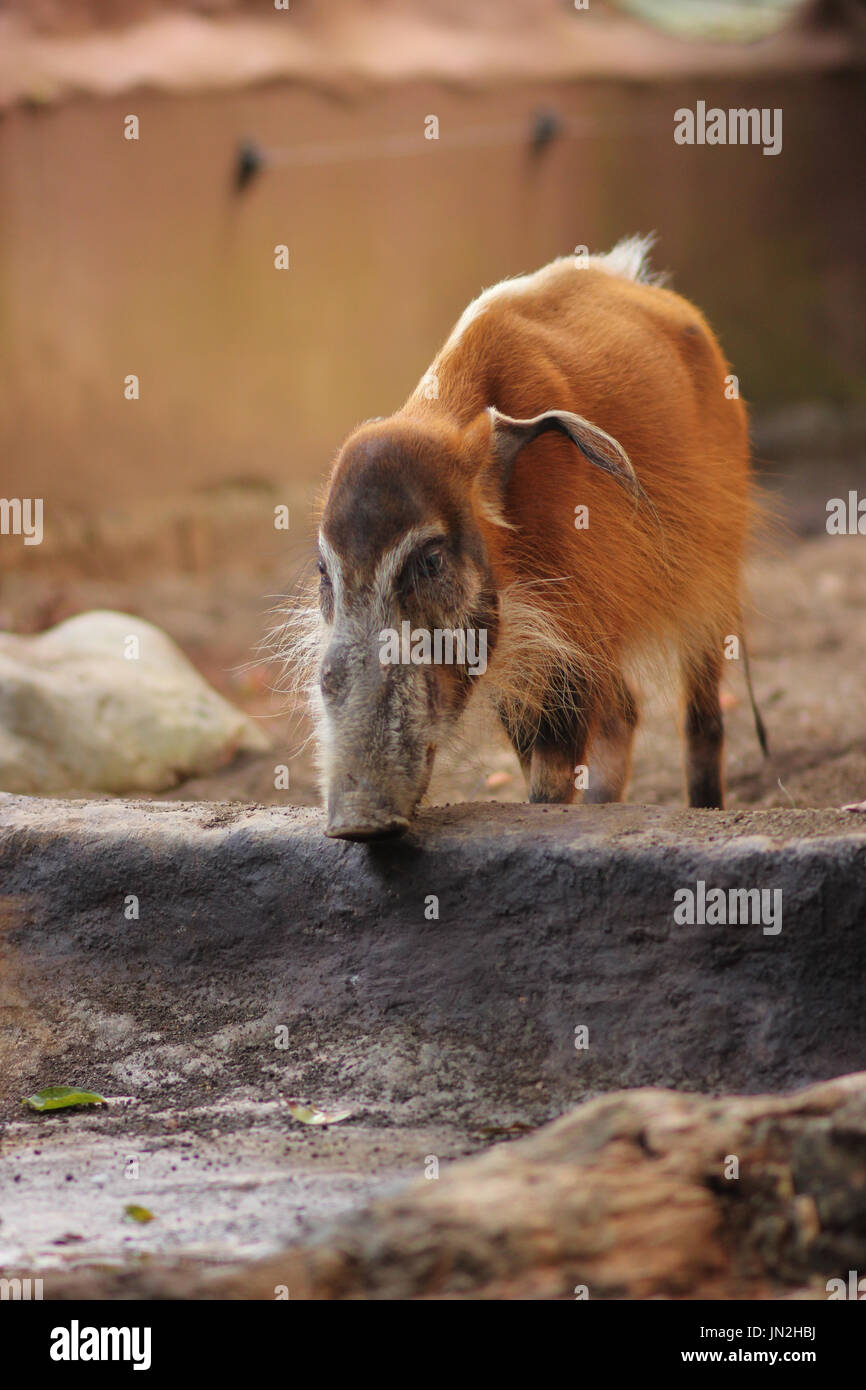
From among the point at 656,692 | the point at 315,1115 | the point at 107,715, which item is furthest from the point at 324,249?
the point at 315,1115

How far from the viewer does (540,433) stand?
383cm

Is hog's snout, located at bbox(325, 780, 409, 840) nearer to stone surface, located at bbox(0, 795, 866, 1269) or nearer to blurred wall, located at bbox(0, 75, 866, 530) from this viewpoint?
stone surface, located at bbox(0, 795, 866, 1269)

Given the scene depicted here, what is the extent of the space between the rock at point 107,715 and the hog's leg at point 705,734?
2178 millimetres

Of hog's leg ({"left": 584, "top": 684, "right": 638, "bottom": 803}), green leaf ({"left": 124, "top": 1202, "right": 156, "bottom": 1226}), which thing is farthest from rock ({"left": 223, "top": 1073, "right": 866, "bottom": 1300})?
hog's leg ({"left": 584, "top": 684, "right": 638, "bottom": 803})

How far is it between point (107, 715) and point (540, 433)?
2.77 meters

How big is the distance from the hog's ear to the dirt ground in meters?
→ 0.62

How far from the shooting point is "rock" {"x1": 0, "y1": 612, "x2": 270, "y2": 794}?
5.64 m

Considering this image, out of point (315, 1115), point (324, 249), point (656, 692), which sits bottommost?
point (315, 1115)

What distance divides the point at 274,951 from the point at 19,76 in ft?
20.6

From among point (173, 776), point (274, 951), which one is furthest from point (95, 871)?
point (173, 776)

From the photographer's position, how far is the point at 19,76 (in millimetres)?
8055

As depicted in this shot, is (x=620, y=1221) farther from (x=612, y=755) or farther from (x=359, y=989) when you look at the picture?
(x=612, y=755)

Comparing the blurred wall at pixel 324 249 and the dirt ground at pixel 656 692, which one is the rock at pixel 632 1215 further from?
the blurred wall at pixel 324 249

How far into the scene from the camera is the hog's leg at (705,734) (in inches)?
195
